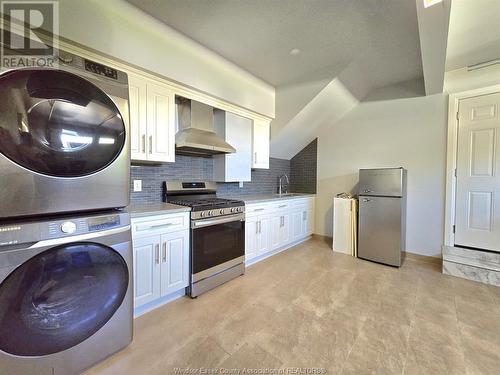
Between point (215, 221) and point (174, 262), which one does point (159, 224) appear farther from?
point (215, 221)

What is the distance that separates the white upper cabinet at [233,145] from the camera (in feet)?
9.86

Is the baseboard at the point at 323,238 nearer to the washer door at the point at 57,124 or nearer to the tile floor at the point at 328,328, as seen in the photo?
the tile floor at the point at 328,328

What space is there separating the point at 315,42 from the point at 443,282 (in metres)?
3.08

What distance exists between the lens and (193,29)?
215 cm

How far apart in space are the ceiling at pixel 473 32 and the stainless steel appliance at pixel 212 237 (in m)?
2.69

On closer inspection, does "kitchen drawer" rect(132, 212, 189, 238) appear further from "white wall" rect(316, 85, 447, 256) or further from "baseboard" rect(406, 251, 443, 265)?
"baseboard" rect(406, 251, 443, 265)

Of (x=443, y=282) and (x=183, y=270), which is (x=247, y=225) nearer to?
(x=183, y=270)

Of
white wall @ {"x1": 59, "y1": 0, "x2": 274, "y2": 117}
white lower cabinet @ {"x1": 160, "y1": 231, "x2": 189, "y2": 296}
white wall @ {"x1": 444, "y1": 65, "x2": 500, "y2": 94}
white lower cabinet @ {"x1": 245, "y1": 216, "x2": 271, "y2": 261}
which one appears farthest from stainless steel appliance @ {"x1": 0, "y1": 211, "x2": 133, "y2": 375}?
white wall @ {"x1": 444, "y1": 65, "x2": 500, "y2": 94}

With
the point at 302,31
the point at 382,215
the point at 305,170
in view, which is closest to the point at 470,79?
the point at 382,215

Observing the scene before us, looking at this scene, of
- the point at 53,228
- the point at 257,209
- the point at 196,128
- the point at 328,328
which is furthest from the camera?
the point at 257,209

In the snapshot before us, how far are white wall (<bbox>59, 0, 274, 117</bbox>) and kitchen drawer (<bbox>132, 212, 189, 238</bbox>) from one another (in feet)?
4.61

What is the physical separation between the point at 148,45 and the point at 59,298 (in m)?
2.13

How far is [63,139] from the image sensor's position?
3.93ft

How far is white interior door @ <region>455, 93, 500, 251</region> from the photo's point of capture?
274 centimetres
